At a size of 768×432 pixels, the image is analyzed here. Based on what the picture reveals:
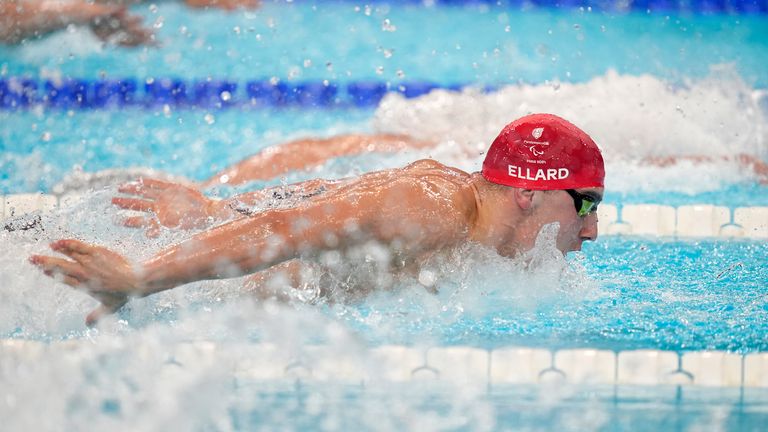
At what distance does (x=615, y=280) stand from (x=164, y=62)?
15.0ft

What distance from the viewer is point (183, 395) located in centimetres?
218

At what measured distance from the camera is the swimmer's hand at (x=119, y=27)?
6.91 metres

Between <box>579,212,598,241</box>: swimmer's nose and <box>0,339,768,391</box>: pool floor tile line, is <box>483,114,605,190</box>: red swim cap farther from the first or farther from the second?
<box>0,339,768,391</box>: pool floor tile line

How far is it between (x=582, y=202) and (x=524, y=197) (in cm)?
14

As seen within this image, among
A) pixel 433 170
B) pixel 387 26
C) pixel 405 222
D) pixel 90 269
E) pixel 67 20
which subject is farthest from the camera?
pixel 387 26

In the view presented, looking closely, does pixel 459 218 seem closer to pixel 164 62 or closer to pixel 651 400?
pixel 651 400

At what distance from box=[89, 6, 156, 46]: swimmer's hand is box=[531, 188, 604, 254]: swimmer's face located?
5.03m

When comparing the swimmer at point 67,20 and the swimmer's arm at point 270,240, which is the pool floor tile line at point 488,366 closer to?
the swimmer's arm at point 270,240

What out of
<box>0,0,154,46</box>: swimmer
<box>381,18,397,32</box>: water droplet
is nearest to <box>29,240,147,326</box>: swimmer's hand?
<box>0,0,154,46</box>: swimmer

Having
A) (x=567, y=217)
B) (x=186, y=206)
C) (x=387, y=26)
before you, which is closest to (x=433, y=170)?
(x=567, y=217)

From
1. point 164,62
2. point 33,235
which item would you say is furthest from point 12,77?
point 33,235

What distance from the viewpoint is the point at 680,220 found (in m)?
4.06

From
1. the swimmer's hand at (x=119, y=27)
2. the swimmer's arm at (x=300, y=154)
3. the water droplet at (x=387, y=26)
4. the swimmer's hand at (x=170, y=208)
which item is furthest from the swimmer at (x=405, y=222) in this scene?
the water droplet at (x=387, y=26)

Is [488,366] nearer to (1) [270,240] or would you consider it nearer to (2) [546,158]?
(2) [546,158]
